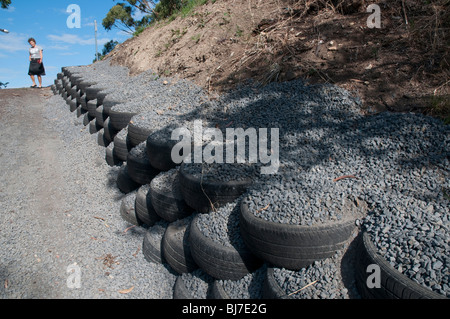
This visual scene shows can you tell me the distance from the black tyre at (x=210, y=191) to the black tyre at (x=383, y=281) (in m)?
1.00

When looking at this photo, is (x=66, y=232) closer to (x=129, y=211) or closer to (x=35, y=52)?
(x=129, y=211)

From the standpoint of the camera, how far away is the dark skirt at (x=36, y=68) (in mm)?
12332

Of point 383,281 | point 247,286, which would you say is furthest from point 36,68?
point 383,281

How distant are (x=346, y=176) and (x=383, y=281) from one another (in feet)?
3.13

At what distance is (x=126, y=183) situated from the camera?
14.2 ft

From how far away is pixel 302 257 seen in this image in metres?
2.02

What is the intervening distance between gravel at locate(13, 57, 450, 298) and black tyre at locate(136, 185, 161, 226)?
2.40 ft

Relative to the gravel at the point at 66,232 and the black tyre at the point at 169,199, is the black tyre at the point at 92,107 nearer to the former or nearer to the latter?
the gravel at the point at 66,232

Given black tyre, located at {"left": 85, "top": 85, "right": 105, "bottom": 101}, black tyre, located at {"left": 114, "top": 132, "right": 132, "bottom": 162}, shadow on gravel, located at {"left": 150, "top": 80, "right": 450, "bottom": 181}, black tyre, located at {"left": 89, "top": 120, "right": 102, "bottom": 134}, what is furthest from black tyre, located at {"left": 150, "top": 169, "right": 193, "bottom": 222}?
black tyre, located at {"left": 85, "top": 85, "right": 105, "bottom": 101}

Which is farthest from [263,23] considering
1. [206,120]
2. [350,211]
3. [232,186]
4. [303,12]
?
[350,211]

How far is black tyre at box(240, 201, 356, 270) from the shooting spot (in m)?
1.98

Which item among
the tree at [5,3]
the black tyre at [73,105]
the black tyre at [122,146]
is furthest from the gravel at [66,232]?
the tree at [5,3]

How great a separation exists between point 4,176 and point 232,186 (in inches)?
174

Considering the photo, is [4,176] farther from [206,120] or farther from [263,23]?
[263,23]
